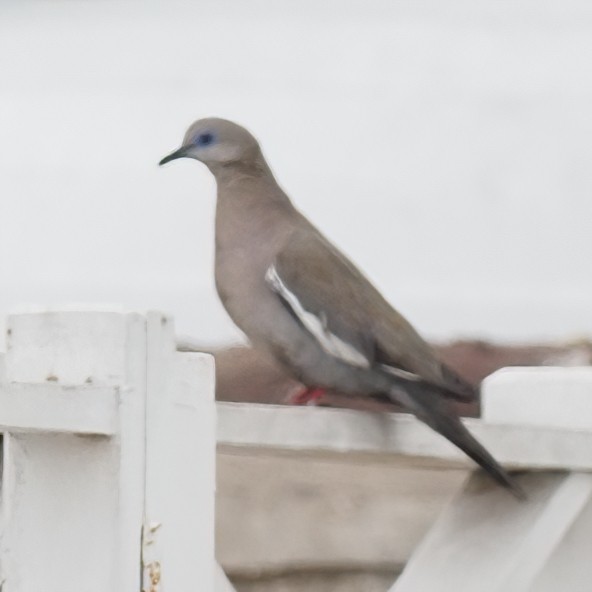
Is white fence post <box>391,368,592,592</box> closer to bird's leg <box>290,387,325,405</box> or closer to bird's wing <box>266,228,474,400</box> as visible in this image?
bird's wing <box>266,228,474,400</box>

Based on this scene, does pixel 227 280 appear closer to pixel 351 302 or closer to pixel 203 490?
pixel 351 302

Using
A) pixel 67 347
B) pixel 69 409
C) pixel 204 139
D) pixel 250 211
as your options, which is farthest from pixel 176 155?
pixel 69 409

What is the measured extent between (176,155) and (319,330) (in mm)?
776

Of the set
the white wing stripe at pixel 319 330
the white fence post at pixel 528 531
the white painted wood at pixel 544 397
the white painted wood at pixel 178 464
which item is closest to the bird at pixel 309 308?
the white wing stripe at pixel 319 330

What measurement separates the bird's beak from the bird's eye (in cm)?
3

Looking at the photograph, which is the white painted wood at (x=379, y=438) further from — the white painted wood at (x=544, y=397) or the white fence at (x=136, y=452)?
the white painted wood at (x=544, y=397)

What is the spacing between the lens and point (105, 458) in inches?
58.2

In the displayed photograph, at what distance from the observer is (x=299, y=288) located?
2.82 metres

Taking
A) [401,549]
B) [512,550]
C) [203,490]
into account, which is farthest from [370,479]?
[203,490]

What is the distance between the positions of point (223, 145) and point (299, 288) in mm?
676

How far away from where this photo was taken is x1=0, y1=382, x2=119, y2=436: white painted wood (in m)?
1.45

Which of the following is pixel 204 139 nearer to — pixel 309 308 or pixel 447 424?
pixel 309 308

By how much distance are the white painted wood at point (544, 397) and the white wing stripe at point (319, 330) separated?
58 centimetres

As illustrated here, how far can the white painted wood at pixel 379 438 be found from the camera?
5.31 ft
